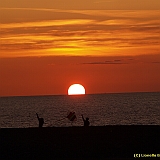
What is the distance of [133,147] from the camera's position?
26891mm

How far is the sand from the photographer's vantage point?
85.5ft

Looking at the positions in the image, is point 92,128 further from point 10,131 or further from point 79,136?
point 10,131

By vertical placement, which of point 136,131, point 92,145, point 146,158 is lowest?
point 146,158

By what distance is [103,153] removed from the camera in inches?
1029

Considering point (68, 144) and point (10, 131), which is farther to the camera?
point (10, 131)

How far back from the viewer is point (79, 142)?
2838 cm

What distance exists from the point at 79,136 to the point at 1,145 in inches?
166

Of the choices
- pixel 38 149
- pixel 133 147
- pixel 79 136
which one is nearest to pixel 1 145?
pixel 38 149

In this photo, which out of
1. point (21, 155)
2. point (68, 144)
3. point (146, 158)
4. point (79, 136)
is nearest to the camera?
point (146, 158)

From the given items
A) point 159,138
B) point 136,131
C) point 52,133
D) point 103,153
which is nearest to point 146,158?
point 103,153

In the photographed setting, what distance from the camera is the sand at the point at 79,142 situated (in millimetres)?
26047

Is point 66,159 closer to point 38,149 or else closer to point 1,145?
point 38,149

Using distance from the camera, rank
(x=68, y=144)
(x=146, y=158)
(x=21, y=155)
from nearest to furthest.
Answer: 1. (x=146, y=158)
2. (x=21, y=155)
3. (x=68, y=144)

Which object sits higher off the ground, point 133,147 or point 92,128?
point 92,128
